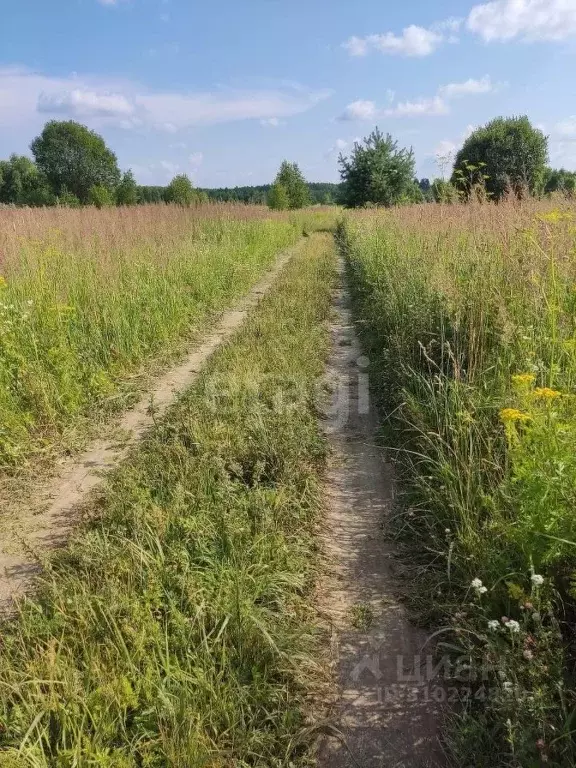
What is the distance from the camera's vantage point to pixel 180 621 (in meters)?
2.29

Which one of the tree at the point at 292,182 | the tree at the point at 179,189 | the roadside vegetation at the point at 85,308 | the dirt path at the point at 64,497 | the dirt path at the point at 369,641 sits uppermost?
the tree at the point at 292,182

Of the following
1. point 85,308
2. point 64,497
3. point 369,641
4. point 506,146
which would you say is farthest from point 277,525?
point 506,146

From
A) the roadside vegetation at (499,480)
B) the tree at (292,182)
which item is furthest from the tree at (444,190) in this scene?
the tree at (292,182)

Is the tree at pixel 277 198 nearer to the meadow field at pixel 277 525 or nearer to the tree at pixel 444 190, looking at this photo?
the tree at pixel 444 190

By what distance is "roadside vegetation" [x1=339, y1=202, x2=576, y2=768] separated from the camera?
6.19 ft

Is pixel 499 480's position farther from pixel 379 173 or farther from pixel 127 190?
pixel 127 190

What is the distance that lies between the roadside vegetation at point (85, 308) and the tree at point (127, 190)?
99.2ft

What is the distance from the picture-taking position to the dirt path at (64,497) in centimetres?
295

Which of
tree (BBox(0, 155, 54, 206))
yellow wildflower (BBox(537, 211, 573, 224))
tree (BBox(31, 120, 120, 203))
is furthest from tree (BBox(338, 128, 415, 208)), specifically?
tree (BBox(0, 155, 54, 206))

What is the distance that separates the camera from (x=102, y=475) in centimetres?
385

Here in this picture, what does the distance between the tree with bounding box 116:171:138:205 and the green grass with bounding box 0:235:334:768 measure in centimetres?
3746

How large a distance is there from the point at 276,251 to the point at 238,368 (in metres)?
12.8

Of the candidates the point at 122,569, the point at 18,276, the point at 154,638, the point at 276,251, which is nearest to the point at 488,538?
the point at 154,638

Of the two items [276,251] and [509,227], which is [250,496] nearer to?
[509,227]
